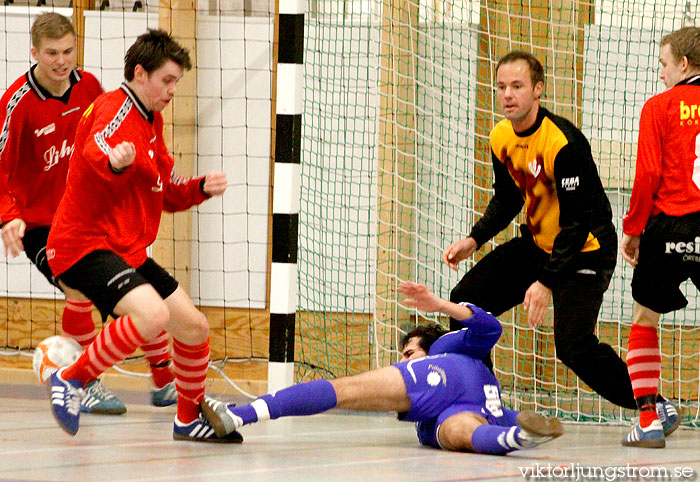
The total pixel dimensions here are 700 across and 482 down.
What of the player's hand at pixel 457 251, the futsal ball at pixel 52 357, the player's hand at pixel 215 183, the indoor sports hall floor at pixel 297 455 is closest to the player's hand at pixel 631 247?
the player's hand at pixel 457 251

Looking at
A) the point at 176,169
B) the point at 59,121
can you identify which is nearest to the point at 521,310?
the point at 176,169

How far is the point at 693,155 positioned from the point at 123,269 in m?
2.19

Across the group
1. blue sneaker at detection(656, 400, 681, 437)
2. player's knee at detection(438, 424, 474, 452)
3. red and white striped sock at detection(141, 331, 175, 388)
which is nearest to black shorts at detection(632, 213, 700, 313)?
blue sneaker at detection(656, 400, 681, 437)

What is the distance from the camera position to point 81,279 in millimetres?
3957

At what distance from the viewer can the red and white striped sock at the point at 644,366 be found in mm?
4355

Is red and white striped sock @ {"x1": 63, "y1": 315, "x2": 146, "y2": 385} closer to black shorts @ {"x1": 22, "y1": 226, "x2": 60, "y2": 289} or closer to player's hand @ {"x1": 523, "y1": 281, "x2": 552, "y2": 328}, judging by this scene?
black shorts @ {"x1": 22, "y1": 226, "x2": 60, "y2": 289}

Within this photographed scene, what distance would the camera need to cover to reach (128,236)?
406 cm

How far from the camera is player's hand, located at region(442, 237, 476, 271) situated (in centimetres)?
461

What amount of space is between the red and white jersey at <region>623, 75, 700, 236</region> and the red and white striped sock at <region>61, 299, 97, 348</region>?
2517 millimetres

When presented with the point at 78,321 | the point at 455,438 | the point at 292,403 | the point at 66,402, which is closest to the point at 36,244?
the point at 78,321

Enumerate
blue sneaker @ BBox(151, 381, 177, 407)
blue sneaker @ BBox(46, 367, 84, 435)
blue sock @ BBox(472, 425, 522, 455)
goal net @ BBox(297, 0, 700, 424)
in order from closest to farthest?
1. blue sock @ BBox(472, 425, 522, 455)
2. blue sneaker @ BBox(46, 367, 84, 435)
3. blue sneaker @ BBox(151, 381, 177, 407)
4. goal net @ BBox(297, 0, 700, 424)

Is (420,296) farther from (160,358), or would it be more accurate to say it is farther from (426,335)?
(160,358)

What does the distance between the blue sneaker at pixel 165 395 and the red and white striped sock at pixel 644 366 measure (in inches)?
82.8

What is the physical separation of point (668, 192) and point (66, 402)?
2.40m
